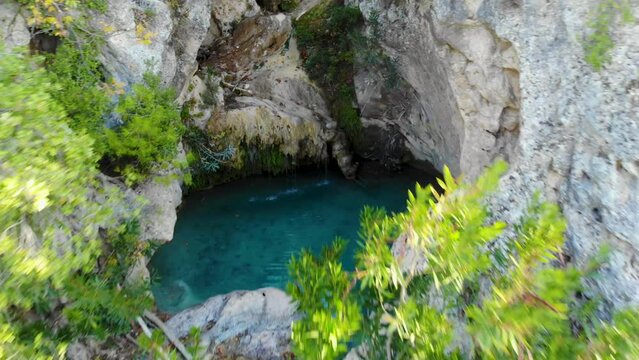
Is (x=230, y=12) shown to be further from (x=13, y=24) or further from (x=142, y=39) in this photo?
(x=13, y=24)

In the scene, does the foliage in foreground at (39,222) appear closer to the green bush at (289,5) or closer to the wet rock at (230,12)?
the wet rock at (230,12)

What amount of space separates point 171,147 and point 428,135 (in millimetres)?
7340

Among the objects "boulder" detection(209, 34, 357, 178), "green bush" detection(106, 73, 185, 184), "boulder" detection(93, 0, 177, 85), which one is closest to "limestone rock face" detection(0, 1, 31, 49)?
"boulder" detection(93, 0, 177, 85)

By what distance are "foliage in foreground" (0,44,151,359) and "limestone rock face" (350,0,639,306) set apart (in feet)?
14.9

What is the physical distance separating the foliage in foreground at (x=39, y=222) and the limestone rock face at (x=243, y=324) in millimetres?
1716

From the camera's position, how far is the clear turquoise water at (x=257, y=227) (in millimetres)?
9320

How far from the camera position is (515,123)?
272 inches

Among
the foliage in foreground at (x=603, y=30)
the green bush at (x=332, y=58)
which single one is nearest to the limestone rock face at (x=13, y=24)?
the foliage in foreground at (x=603, y=30)

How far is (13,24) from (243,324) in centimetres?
558

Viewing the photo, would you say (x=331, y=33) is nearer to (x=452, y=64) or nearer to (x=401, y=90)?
(x=401, y=90)

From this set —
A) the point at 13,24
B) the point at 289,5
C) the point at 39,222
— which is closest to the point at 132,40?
the point at 13,24

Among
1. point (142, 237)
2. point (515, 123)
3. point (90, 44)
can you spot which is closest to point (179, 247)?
point (142, 237)

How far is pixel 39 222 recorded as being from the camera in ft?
12.7

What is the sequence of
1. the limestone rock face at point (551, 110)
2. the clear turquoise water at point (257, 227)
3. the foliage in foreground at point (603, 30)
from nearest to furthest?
the limestone rock face at point (551, 110)
the foliage in foreground at point (603, 30)
the clear turquoise water at point (257, 227)
